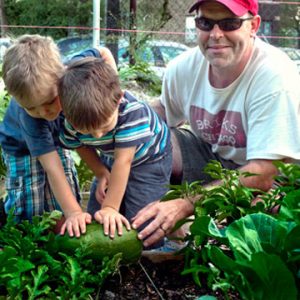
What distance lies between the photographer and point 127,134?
2.37 meters

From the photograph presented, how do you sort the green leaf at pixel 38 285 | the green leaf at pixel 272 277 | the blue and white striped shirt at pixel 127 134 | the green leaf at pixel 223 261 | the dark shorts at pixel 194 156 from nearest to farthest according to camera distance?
the green leaf at pixel 272 277, the green leaf at pixel 223 261, the green leaf at pixel 38 285, the blue and white striped shirt at pixel 127 134, the dark shorts at pixel 194 156

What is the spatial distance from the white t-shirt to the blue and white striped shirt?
0.45 m

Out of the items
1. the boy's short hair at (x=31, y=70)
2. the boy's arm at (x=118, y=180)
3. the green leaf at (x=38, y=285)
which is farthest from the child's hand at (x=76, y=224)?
the boy's short hair at (x=31, y=70)

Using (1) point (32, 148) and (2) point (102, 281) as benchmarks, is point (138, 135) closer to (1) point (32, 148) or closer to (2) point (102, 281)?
(1) point (32, 148)

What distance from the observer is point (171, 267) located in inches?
83.4

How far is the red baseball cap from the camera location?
2.67 meters

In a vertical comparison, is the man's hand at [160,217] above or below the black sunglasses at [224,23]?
below

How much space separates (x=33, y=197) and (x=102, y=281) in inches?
43.0

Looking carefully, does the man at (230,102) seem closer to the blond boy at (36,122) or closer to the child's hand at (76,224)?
the child's hand at (76,224)

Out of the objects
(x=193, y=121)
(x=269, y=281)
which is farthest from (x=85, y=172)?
(x=269, y=281)

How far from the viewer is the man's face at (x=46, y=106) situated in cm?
229

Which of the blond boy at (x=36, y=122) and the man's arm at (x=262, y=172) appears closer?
the blond boy at (x=36, y=122)

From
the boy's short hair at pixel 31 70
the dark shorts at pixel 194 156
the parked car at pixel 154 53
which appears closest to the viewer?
the boy's short hair at pixel 31 70

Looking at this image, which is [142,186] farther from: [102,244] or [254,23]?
[254,23]
